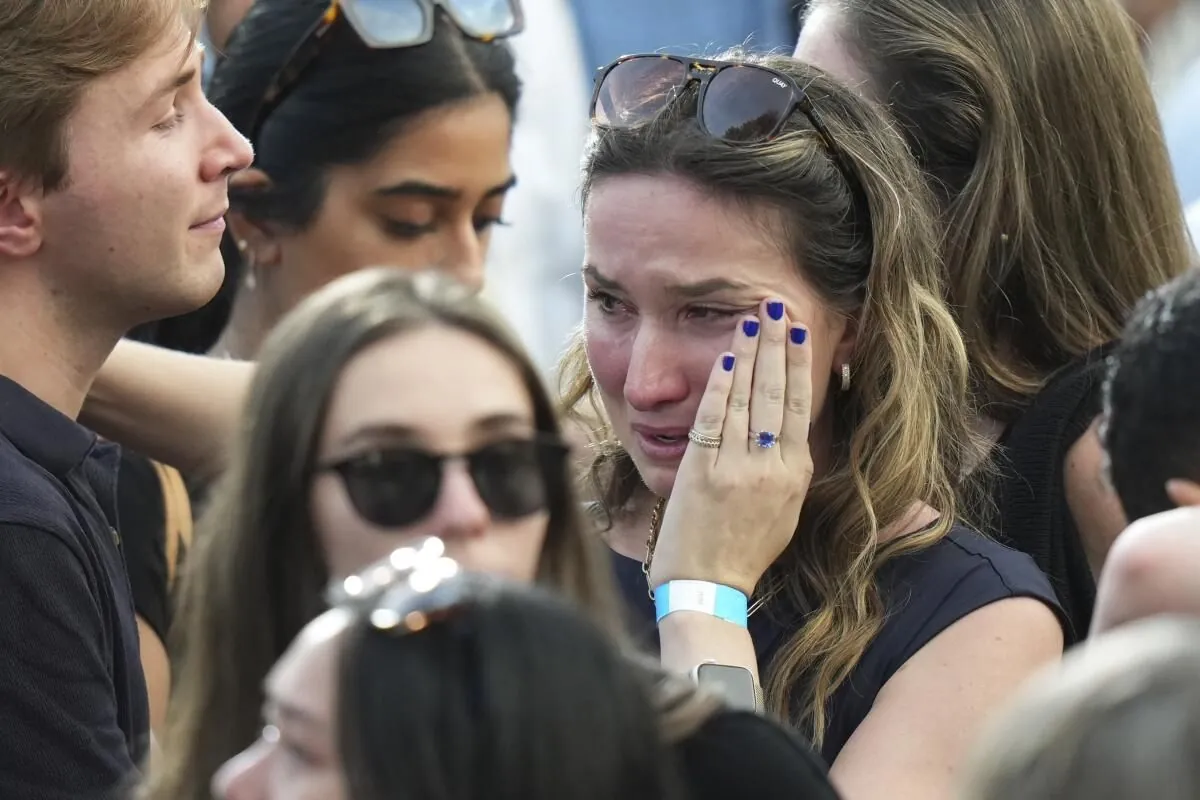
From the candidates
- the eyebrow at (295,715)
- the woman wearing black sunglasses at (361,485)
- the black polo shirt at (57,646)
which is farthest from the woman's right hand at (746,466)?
the eyebrow at (295,715)

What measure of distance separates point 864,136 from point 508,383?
1.08 metres

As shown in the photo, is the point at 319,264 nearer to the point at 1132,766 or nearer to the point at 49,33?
the point at 49,33

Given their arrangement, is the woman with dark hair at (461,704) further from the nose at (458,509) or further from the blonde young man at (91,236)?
the blonde young man at (91,236)

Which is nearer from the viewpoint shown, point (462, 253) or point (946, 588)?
point (946, 588)

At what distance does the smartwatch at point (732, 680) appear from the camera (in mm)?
2318

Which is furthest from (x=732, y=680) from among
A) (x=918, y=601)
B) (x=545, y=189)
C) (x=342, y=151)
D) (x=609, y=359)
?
(x=545, y=189)

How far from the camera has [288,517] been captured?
6.09 feet

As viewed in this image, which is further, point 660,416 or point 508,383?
point 660,416

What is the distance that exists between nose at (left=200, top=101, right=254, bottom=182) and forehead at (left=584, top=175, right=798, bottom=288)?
23.2 inches

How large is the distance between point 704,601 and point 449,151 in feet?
5.36

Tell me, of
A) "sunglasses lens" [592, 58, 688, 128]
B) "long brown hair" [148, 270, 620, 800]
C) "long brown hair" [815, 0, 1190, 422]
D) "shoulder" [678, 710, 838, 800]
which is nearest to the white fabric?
"long brown hair" [815, 0, 1190, 422]

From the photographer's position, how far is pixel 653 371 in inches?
104

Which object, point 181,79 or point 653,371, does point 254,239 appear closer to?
point 181,79

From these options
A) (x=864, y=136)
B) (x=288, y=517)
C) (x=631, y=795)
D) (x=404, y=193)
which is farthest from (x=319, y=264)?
(x=631, y=795)
